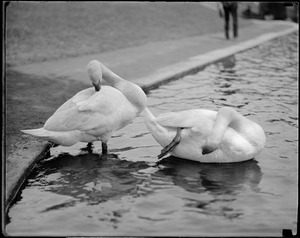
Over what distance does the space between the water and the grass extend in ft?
23.7

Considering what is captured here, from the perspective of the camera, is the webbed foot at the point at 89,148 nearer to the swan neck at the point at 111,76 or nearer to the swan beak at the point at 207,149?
the swan neck at the point at 111,76

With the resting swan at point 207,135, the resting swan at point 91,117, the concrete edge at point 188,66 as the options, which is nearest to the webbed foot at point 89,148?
the resting swan at point 91,117

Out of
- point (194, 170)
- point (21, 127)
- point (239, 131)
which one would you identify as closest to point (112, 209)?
point (194, 170)

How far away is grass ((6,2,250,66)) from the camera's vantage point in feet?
50.0

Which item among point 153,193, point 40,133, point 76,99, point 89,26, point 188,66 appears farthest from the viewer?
point 89,26

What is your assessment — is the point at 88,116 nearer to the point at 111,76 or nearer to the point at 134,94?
the point at 134,94

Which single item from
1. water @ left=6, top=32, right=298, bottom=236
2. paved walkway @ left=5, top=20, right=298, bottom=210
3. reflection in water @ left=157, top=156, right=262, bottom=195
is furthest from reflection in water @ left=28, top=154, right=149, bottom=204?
reflection in water @ left=157, top=156, right=262, bottom=195

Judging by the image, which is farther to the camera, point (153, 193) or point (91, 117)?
point (91, 117)

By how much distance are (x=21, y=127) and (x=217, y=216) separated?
3.46m

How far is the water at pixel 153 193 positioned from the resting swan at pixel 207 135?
0.15 meters

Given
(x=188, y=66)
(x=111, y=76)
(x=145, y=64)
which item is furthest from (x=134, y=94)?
(x=145, y=64)

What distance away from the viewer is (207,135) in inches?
225

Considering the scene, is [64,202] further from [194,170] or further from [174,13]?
[174,13]

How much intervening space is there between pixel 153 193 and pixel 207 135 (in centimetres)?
101
